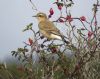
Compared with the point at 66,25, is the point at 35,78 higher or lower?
lower

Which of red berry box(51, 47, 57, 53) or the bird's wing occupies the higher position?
red berry box(51, 47, 57, 53)

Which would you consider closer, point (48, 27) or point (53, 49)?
point (53, 49)

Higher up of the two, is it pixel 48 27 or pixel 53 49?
pixel 53 49

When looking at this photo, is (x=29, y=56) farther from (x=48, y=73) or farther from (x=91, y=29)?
(x=91, y=29)

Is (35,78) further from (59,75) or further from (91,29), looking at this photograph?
(91,29)

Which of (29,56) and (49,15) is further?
(49,15)

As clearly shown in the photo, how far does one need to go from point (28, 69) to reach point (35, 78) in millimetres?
119

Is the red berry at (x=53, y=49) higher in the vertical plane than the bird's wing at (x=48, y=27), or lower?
higher

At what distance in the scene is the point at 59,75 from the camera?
499cm

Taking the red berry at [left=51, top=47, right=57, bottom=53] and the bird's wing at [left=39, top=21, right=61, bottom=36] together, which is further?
the bird's wing at [left=39, top=21, right=61, bottom=36]

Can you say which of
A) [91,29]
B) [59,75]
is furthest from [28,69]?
[91,29]

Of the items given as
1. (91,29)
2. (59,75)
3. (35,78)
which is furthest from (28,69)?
(91,29)

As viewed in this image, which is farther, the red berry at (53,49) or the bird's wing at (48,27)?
the bird's wing at (48,27)

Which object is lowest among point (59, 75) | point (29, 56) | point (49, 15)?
point (59, 75)
